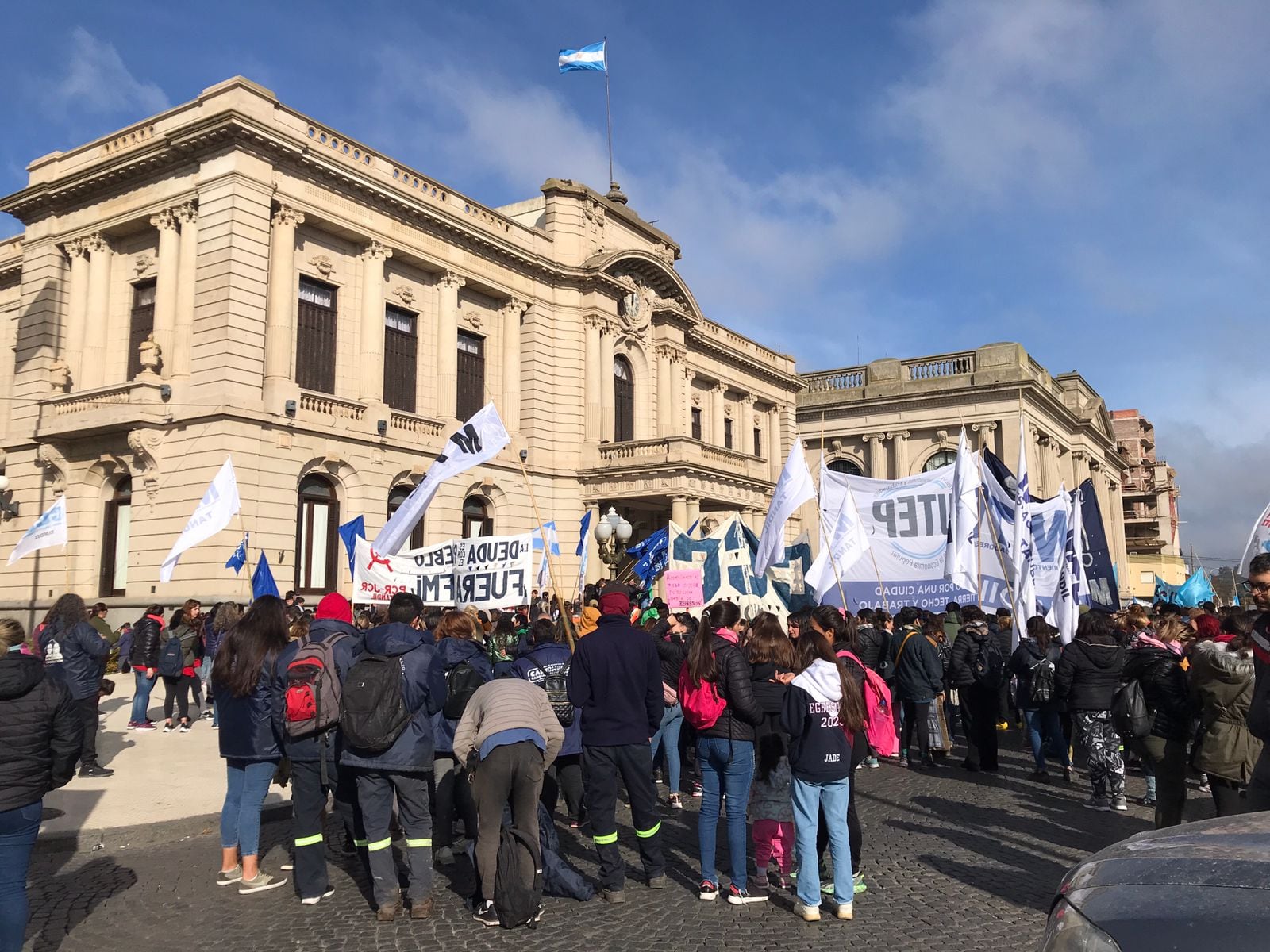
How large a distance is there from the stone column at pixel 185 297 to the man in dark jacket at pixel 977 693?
690 inches

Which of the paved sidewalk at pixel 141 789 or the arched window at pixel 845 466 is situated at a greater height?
the arched window at pixel 845 466

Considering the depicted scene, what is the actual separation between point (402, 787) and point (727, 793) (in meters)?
2.22

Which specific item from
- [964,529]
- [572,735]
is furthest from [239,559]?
[964,529]

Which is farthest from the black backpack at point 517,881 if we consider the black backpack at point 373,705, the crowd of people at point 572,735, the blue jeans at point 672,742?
the blue jeans at point 672,742

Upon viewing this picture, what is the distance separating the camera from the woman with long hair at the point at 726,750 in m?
6.50

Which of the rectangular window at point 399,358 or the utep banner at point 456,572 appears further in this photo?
the rectangular window at point 399,358

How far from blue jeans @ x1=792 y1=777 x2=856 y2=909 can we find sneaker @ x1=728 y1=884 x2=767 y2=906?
0.43 metres

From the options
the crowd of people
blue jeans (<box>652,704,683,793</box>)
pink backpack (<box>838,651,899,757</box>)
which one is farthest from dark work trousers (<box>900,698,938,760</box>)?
pink backpack (<box>838,651,899,757</box>)

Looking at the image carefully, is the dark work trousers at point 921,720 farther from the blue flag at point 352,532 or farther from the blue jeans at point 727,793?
the blue flag at point 352,532

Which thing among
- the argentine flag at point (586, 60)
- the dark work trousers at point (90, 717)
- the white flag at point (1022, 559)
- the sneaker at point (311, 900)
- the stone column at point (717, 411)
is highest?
the argentine flag at point (586, 60)

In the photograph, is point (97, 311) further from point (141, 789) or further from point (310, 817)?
point (310, 817)

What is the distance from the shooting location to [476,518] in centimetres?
2812

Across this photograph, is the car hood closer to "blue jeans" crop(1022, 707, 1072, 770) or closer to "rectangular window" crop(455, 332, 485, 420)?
"blue jeans" crop(1022, 707, 1072, 770)

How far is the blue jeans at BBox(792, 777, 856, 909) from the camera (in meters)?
6.09
